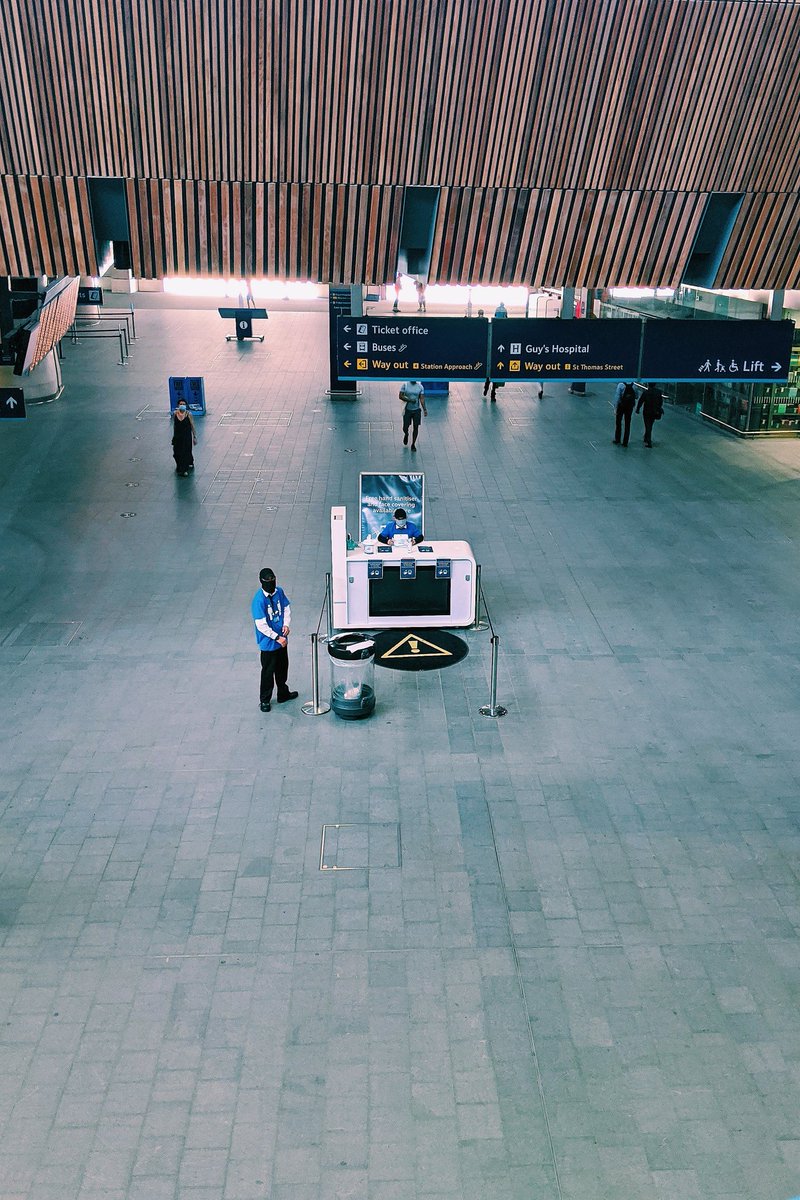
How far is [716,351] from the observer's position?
11578mm

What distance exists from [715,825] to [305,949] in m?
3.74

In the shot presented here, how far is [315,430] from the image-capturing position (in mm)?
22234

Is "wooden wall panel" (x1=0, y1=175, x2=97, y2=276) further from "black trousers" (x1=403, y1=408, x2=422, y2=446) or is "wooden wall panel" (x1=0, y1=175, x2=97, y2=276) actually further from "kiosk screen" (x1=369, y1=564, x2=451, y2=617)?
"black trousers" (x1=403, y1=408, x2=422, y2=446)

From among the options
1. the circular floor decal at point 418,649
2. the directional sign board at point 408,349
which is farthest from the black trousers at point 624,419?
the circular floor decal at point 418,649

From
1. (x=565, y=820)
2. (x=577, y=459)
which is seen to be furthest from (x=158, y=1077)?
(x=577, y=459)

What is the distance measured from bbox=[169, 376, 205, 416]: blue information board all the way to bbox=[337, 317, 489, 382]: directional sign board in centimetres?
1131

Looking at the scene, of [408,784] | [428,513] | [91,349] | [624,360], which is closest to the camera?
[408,784]

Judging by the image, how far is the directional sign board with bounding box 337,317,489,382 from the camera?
11.7 meters

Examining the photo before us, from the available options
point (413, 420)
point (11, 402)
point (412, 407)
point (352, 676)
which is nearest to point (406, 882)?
point (352, 676)

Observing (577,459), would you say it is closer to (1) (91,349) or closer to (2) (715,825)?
(2) (715,825)

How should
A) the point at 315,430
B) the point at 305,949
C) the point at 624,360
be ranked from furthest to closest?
1. the point at 315,430
2. the point at 624,360
3. the point at 305,949

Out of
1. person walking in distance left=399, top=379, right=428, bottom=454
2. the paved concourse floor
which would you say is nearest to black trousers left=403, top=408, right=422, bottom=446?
person walking in distance left=399, top=379, right=428, bottom=454

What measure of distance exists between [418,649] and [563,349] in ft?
12.8

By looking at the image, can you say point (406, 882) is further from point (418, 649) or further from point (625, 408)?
point (625, 408)
